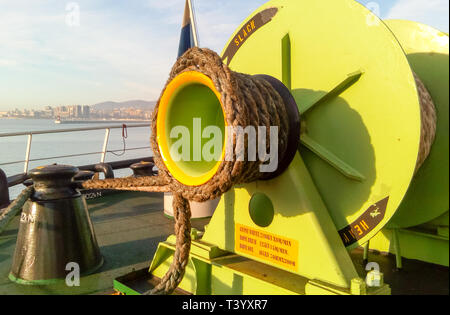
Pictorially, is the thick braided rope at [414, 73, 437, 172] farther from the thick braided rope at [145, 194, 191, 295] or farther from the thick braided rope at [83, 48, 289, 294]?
the thick braided rope at [145, 194, 191, 295]

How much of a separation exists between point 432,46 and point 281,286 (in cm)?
204

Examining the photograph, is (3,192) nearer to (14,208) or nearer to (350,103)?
(14,208)

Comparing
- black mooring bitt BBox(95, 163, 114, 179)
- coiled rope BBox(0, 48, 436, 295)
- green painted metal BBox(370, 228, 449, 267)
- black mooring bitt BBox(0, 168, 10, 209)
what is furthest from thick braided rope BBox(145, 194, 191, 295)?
black mooring bitt BBox(95, 163, 114, 179)

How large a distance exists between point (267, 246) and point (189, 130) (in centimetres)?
83

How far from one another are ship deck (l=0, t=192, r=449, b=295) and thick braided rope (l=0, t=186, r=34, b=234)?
1.71ft

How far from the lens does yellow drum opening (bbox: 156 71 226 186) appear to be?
1.84 meters

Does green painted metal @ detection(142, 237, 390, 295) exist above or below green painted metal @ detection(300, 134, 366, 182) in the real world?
below

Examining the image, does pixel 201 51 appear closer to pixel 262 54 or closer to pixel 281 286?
pixel 262 54

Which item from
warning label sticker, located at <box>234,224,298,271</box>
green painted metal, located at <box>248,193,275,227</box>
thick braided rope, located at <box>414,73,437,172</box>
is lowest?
warning label sticker, located at <box>234,224,298,271</box>

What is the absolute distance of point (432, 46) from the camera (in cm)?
261

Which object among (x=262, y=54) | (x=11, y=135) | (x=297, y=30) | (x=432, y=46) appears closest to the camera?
(x=297, y=30)

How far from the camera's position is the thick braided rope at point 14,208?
267cm

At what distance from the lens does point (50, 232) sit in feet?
9.20
